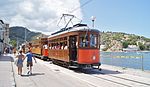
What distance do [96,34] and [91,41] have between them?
2.22 ft

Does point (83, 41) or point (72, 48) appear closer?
point (83, 41)

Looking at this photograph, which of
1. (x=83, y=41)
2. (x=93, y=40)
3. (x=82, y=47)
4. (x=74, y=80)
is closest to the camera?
(x=74, y=80)

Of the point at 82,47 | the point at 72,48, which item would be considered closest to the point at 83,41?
the point at 82,47

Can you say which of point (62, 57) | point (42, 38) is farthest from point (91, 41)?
point (42, 38)

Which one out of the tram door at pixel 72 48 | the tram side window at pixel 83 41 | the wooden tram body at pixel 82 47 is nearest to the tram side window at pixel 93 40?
the wooden tram body at pixel 82 47

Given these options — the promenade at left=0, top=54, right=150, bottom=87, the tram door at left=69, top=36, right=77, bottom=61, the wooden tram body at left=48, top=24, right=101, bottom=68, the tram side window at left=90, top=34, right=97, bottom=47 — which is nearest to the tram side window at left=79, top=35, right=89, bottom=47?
the wooden tram body at left=48, top=24, right=101, bottom=68

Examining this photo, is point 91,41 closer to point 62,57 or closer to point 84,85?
point 62,57

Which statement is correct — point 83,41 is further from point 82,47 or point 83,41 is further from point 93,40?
point 93,40

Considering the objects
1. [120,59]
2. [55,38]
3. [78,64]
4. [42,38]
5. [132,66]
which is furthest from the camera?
[42,38]

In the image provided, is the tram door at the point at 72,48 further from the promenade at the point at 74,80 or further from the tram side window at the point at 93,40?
the promenade at the point at 74,80

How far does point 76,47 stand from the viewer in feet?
76.0

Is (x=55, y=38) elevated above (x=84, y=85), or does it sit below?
above

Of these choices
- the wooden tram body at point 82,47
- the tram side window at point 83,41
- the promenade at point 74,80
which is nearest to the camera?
the promenade at point 74,80

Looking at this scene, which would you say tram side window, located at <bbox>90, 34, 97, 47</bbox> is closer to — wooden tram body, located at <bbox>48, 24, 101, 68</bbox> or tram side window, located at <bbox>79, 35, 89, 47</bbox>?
wooden tram body, located at <bbox>48, 24, 101, 68</bbox>
